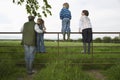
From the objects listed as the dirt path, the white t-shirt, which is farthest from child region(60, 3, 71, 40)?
the dirt path

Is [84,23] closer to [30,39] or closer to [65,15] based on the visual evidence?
[65,15]

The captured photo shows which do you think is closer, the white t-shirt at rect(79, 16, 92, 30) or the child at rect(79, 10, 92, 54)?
the child at rect(79, 10, 92, 54)

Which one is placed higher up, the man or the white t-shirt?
the white t-shirt

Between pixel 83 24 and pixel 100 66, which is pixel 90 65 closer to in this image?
pixel 100 66

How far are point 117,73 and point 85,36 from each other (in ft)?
7.76

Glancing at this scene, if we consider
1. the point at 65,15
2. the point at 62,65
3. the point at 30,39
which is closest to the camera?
the point at 62,65

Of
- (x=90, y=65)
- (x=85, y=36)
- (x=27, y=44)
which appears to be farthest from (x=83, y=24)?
(x=27, y=44)

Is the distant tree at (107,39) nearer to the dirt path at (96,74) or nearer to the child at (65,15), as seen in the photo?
Result: the dirt path at (96,74)

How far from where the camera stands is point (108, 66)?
50.9 ft

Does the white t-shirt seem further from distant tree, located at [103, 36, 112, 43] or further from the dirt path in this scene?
the dirt path

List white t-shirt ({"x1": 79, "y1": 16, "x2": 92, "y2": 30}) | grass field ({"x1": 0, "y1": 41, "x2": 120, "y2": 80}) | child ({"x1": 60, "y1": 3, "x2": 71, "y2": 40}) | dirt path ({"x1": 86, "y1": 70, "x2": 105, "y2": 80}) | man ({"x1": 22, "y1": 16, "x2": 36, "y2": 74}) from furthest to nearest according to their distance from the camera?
child ({"x1": 60, "y1": 3, "x2": 71, "y2": 40}) < white t-shirt ({"x1": 79, "y1": 16, "x2": 92, "y2": 30}) < man ({"x1": 22, "y1": 16, "x2": 36, "y2": 74}) < dirt path ({"x1": 86, "y1": 70, "x2": 105, "y2": 80}) < grass field ({"x1": 0, "y1": 41, "x2": 120, "y2": 80})

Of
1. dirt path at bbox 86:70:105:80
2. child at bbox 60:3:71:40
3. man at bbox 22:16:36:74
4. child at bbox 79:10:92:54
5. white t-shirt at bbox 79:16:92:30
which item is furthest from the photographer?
child at bbox 60:3:71:40

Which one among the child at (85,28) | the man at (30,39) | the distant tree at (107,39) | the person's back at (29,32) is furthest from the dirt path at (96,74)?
the person's back at (29,32)

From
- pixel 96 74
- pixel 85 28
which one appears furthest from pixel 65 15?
pixel 96 74
